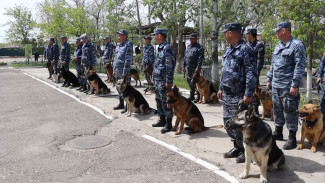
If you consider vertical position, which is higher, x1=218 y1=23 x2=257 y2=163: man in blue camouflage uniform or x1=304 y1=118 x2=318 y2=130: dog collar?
x1=218 y1=23 x2=257 y2=163: man in blue camouflage uniform

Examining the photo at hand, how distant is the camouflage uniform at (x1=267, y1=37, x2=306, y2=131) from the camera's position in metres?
4.85

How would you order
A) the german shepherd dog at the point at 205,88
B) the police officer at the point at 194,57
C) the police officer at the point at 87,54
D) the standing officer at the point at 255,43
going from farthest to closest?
1. the police officer at the point at 87,54
2. the german shepherd dog at the point at 205,88
3. the police officer at the point at 194,57
4. the standing officer at the point at 255,43

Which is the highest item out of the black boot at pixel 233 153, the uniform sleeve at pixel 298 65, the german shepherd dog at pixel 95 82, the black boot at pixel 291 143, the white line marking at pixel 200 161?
the uniform sleeve at pixel 298 65

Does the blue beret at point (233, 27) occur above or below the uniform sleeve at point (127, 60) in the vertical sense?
above

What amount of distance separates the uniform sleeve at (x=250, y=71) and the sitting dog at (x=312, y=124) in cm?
108

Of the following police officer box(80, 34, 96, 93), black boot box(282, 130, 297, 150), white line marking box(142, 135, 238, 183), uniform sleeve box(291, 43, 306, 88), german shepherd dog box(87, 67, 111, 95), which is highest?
police officer box(80, 34, 96, 93)

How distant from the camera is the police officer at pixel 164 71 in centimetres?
620

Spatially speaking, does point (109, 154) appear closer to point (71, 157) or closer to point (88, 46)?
point (71, 157)

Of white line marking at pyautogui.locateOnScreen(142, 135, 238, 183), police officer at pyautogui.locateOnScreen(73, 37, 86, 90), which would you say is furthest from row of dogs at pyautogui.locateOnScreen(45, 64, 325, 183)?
police officer at pyautogui.locateOnScreen(73, 37, 86, 90)

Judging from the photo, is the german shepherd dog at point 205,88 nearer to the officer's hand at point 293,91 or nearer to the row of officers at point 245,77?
the row of officers at point 245,77

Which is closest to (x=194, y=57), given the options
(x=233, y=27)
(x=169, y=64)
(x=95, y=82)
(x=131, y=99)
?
(x=131, y=99)

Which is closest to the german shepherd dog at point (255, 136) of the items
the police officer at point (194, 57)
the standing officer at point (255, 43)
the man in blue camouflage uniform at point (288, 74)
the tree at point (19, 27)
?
the man in blue camouflage uniform at point (288, 74)

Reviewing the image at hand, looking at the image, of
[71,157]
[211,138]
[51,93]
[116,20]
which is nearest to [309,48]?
[211,138]

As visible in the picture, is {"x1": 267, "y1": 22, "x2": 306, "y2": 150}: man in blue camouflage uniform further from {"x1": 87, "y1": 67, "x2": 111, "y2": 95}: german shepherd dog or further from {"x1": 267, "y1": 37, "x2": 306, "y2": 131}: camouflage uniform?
{"x1": 87, "y1": 67, "x2": 111, "y2": 95}: german shepherd dog
